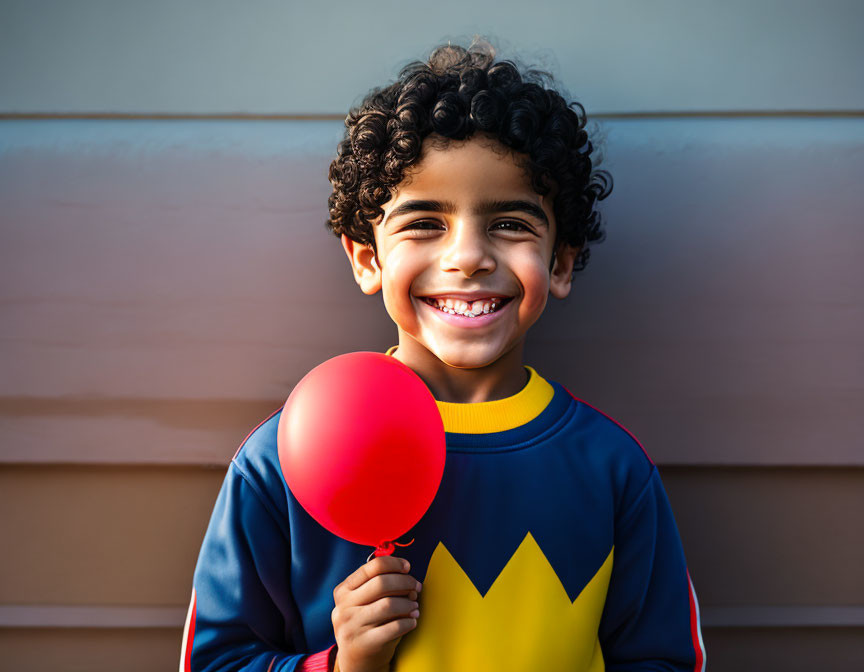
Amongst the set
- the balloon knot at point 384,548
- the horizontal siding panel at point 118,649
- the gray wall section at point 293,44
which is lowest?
the horizontal siding panel at point 118,649

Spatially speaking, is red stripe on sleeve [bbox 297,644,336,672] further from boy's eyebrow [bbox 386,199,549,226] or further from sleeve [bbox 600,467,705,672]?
boy's eyebrow [bbox 386,199,549,226]

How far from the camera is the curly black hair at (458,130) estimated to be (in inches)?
34.6

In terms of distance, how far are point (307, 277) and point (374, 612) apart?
1.89 feet

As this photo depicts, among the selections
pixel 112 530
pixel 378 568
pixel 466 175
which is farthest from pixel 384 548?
pixel 112 530

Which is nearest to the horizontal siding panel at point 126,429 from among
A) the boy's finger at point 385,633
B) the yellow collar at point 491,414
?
the yellow collar at point 491,414

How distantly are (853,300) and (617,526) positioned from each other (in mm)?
603

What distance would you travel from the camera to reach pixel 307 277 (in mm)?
1136

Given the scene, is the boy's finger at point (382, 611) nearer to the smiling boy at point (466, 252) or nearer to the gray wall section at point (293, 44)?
the smiling boy at point (466, 252)

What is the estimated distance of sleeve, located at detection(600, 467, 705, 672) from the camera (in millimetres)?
936

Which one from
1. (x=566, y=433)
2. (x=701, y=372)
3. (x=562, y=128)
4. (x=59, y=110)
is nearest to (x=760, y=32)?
(x=562, y=128)

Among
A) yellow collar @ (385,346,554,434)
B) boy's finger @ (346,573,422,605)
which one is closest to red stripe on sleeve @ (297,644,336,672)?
boy's finger @ (346,573,422,605)

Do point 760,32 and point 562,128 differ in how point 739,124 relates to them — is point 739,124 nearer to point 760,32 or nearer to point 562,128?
point 760,32

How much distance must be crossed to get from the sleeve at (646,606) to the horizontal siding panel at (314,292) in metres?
0.23

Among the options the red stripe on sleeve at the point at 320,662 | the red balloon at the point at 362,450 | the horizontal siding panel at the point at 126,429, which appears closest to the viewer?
the red balloon at the point at 362,450
